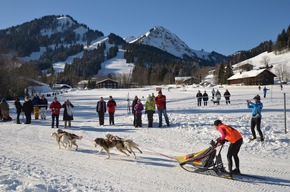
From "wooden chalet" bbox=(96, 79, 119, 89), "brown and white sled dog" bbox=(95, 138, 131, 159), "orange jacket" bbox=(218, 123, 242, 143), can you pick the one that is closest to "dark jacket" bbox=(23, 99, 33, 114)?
"brown and white sled dog" bbox=(95, 138, 131, 159)

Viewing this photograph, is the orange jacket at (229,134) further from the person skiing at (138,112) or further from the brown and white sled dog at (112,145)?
the person skiing at (138,112)

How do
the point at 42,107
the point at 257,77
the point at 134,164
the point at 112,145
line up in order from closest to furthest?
the point at 134,164, the point at 112,145, the point at 42,107, the point at 257,77

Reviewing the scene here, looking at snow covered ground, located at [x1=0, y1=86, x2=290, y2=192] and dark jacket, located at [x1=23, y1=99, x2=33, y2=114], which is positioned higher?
dark jacket, located at [x1=23, y1=99, x2=33, y2=114]

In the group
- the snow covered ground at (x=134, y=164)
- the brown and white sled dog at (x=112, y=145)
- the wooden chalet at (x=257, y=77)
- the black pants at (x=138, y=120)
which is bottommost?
the snow covered ground at (x=134, y=164)

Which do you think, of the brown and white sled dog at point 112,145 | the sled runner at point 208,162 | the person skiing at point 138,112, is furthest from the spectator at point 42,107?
the sled runner at point 208,162

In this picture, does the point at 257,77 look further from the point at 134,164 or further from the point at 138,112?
the point at 134,164

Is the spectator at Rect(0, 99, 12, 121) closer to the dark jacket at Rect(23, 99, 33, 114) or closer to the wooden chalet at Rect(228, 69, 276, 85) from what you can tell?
the dark jacket at Rect(23, 99, 33, 114)

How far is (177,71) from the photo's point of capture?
170 m

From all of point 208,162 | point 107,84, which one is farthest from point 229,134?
point 107,84

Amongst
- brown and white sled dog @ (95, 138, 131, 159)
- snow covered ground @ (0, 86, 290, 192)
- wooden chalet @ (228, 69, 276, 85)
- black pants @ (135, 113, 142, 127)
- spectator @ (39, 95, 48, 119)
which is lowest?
snow covered ground @ (0, 86, 290, 192)

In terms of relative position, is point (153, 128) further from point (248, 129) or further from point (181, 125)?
point (248, 129)

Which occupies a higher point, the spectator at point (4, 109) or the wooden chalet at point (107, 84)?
the wooden chalet at point (107, 84)

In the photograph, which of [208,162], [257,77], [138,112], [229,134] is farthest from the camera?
[257,77]

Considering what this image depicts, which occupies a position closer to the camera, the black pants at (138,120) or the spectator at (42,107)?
the black pants at (138,120)
